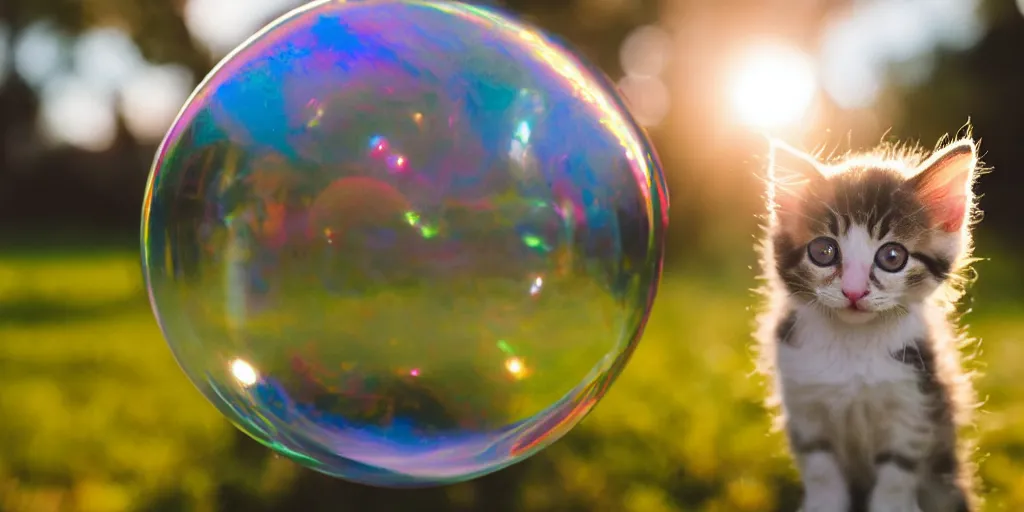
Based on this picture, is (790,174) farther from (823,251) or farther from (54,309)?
(54,309)

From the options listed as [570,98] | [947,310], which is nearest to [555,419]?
[570,98]

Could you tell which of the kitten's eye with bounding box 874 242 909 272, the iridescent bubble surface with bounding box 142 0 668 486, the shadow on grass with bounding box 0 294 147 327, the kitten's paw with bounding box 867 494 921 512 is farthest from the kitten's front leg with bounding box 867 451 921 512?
the shadow on grass with bounding box 0 294 147 327

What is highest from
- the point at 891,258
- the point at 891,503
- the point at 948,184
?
the point at 948,184

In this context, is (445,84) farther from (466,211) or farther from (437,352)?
(437,352)

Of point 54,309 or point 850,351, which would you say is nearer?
point 850,351

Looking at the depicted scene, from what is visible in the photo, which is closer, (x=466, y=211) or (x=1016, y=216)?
(x=466, y=211)

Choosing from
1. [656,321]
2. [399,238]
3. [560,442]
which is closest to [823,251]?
[399,238]

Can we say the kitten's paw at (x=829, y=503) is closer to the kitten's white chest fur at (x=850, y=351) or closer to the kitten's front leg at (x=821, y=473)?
the kitten's front leg at (x=821, y=473)
